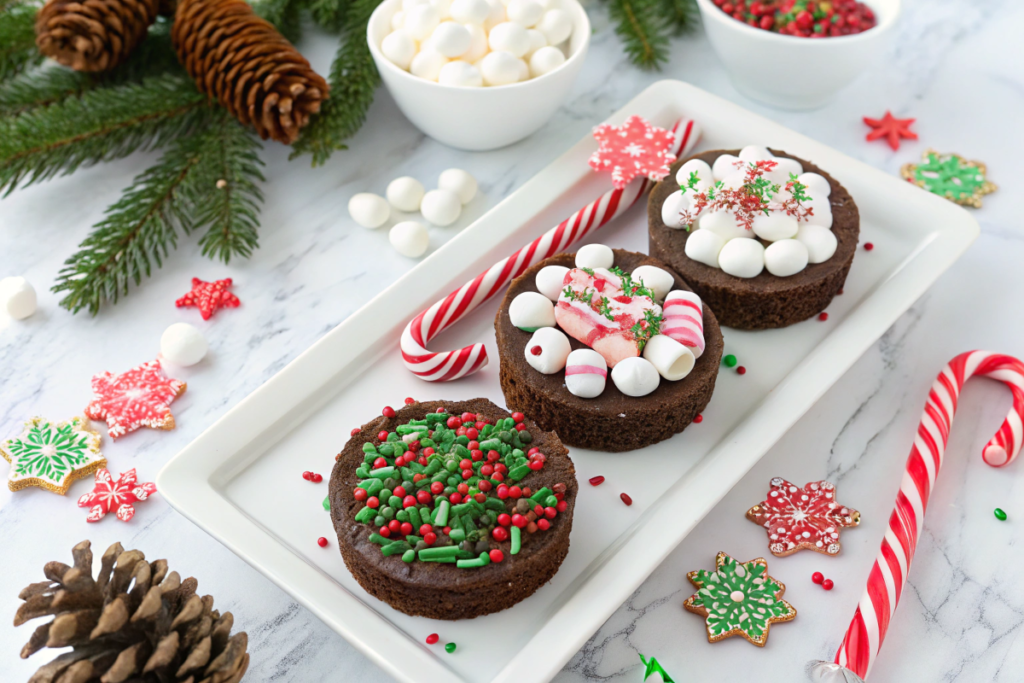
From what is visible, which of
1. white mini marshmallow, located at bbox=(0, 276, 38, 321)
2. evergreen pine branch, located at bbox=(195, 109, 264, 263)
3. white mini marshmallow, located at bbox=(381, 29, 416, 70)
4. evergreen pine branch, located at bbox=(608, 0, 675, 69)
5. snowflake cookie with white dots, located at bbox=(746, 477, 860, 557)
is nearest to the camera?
snowflake cookie with white dots, located at bbox=(746, 477, 860, 557)

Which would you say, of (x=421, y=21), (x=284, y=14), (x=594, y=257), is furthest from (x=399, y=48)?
(x=594, y=257)

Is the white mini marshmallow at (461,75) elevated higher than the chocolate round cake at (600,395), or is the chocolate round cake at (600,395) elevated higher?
the white mini marshmallow at (461,75)

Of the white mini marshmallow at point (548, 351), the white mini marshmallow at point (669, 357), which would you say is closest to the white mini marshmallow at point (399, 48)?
the white mini marshmallow at point (548, 351)

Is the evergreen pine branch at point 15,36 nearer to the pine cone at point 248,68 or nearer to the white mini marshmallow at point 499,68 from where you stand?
the pine cone at point 248,68

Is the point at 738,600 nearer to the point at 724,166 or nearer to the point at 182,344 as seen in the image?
the point at 724,166

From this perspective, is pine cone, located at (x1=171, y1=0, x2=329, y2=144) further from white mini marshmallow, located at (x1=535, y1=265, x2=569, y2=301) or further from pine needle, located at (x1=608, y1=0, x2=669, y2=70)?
pine needle, located at (x1=608, y1=0, x2=669, y2=70)

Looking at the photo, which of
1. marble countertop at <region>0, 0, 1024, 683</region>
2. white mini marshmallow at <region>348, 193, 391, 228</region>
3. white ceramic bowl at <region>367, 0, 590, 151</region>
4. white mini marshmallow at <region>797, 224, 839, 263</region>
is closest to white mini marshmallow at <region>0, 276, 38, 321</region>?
marble countertop at <region>0, 0, 1024, 683</region>
